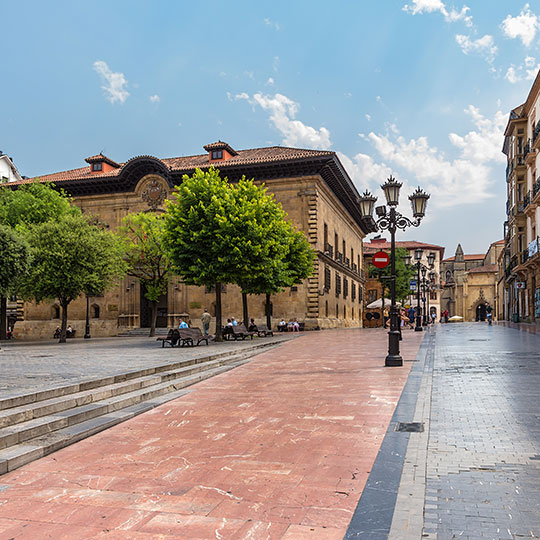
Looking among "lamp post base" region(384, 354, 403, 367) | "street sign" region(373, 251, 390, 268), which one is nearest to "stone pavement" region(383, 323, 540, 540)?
"lamp post base" region(384, 354, 403, 367)

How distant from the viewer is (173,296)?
128ft

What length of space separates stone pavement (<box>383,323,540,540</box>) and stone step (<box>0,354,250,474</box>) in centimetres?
389

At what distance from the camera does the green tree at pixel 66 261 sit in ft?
91.4

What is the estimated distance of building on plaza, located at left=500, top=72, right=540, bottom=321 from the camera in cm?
3422

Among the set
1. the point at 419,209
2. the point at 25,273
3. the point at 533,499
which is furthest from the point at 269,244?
the point at 533,499

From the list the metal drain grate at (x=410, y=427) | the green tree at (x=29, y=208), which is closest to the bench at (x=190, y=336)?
the metal drain grate at (x=410, y=427)

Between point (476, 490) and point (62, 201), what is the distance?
115ft

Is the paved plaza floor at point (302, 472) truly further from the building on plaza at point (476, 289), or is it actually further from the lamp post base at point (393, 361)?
the building on plaza at point (476, 289)

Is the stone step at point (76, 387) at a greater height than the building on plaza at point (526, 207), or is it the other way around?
the building on plaza at point (526, 207)

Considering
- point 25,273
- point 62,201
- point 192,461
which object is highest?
point 62,201

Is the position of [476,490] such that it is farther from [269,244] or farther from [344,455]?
[269,244]

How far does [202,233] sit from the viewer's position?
22.8 meters

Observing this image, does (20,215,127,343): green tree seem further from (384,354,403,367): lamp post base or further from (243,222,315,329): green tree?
(384,354,403,367): lamp post base

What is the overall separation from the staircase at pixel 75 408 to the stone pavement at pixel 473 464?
3989 millimetres
